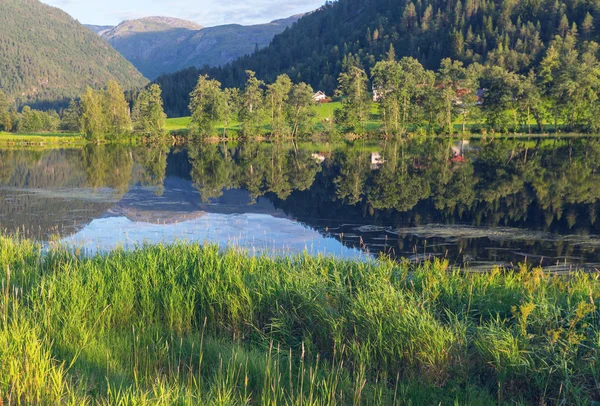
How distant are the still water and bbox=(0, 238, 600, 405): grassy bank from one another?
10.3 feet

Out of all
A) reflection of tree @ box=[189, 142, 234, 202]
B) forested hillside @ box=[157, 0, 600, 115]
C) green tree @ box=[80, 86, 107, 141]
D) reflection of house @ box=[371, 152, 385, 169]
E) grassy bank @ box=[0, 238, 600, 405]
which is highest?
forested hillside @ box=[157, 0, 600, 115]

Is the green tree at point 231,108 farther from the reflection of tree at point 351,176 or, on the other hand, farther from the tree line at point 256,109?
the reflection of tree at point 351,176

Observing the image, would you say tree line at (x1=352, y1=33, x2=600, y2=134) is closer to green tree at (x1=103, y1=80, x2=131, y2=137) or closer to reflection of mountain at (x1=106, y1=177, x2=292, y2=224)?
green tree at (x1=103, y1=80, x2=131, y2=137)

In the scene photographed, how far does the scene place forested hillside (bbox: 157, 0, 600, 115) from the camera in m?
128

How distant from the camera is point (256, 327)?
8234mm

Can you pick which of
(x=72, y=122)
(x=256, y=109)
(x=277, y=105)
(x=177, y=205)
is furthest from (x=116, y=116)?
(x=177, y=205)

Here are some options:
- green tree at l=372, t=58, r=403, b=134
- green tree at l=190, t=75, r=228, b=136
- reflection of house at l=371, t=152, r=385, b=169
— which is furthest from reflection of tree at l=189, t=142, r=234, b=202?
green tree at l=372, t=58, r=403, b=134

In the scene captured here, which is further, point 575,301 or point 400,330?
point 575,301

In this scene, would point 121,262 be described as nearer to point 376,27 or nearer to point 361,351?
point 361,351

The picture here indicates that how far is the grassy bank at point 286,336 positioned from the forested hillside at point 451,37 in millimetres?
116669

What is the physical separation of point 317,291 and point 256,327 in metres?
1.17

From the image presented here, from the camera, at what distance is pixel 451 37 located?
142375 mm

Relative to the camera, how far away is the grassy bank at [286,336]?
5941 mm

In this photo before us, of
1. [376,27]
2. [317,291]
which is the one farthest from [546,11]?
[317,291]
